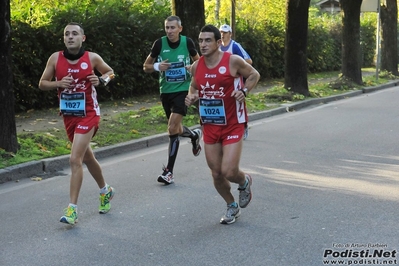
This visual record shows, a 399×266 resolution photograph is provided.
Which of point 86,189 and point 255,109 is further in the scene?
point 255,109

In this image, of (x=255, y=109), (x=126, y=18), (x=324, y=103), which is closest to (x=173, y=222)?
(x=255, y=109)

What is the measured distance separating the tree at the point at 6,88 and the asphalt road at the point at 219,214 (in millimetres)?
922

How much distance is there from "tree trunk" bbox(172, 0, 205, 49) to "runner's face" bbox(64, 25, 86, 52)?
25.5ft

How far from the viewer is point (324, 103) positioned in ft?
63.7

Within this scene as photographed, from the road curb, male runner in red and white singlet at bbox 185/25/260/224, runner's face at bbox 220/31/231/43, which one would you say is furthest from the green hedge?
male runner in red and white singlet at bbox 185/25/260/224

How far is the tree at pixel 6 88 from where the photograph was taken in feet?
32.2

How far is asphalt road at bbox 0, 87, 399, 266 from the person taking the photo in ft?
19.3

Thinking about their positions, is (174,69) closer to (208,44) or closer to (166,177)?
(166,177)

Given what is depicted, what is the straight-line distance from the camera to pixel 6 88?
9.93 metres


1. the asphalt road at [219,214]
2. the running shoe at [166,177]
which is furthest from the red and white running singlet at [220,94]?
the running shoe at [166,177]

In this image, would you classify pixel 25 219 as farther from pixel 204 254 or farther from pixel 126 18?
pixel 126 18

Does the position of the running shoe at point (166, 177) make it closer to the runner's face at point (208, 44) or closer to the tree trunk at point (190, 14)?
the runner's face at point (208, 44)

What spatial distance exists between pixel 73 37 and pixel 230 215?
234cm

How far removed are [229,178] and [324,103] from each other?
1319 cm
